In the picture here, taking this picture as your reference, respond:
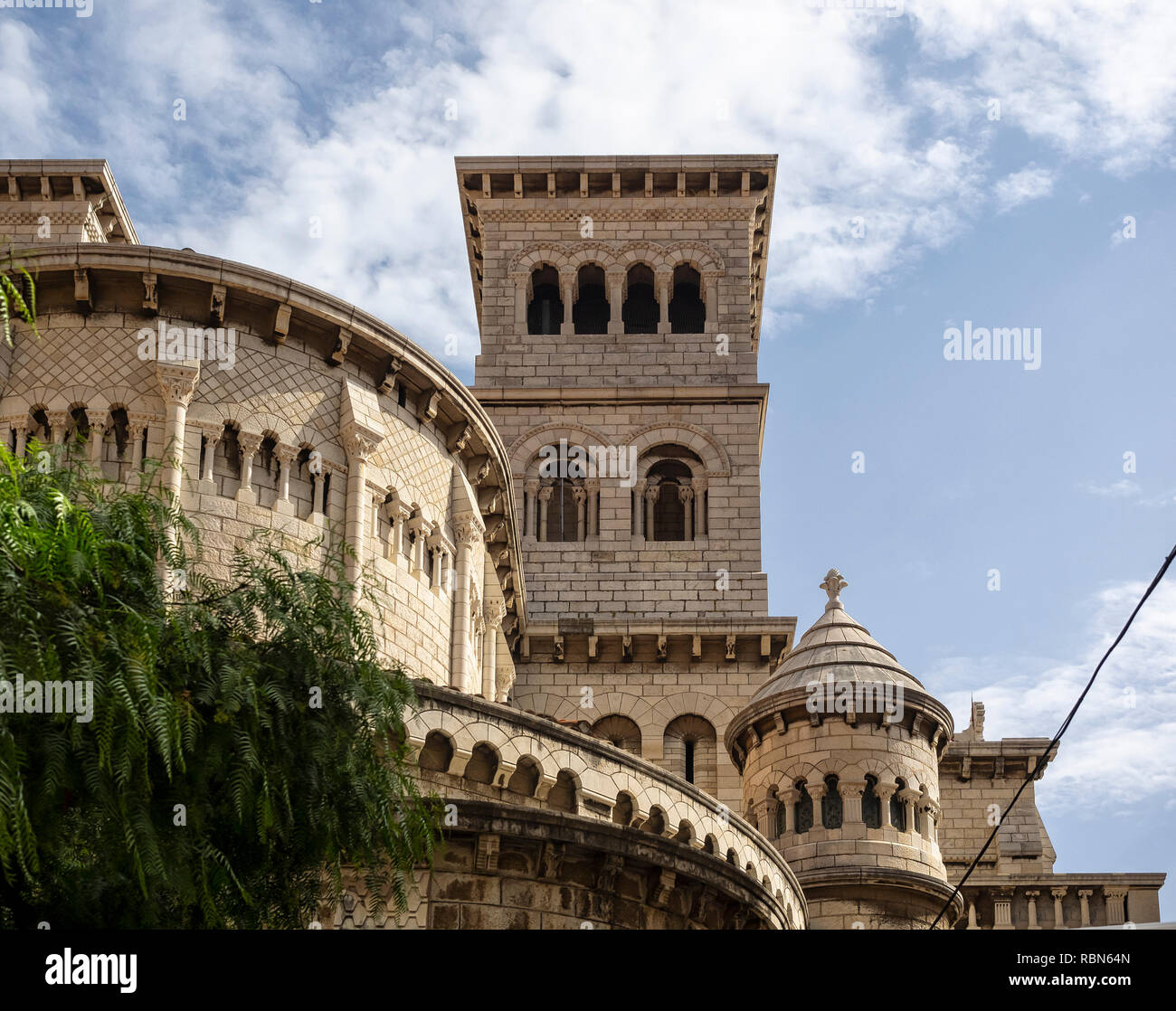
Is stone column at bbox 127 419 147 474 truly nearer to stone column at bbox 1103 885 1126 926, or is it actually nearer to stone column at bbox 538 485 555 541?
stone column at bbox 538 485 555 541

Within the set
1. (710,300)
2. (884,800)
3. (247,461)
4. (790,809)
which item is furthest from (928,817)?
(710,300)

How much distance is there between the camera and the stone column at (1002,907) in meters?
41.4

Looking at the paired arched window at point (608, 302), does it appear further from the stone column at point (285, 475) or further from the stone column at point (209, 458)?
the stone column at point (209, 458)

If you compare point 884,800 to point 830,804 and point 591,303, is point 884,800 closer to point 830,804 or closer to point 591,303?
point 830,804

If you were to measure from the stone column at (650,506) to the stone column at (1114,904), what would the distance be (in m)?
15.2

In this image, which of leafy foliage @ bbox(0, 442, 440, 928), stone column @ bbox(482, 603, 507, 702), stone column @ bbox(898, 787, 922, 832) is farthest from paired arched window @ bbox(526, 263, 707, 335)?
leafy foliage @ bbox(0, 442, 440, 928)

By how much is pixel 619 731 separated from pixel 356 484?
16.7 m

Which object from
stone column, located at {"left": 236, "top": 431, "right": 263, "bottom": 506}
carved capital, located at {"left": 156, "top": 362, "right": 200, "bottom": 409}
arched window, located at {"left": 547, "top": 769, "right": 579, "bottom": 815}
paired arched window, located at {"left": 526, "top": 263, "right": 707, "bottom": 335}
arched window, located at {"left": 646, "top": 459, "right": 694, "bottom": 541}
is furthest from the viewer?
paired arched window, located at {"left": 526, "top": 263, "right": 707, "bottom": 335}

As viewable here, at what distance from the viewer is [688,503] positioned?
50.9m

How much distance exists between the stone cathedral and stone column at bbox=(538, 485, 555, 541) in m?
0.10

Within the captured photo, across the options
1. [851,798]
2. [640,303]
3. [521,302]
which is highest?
[640,303]

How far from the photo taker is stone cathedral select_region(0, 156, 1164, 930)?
23797 mm
